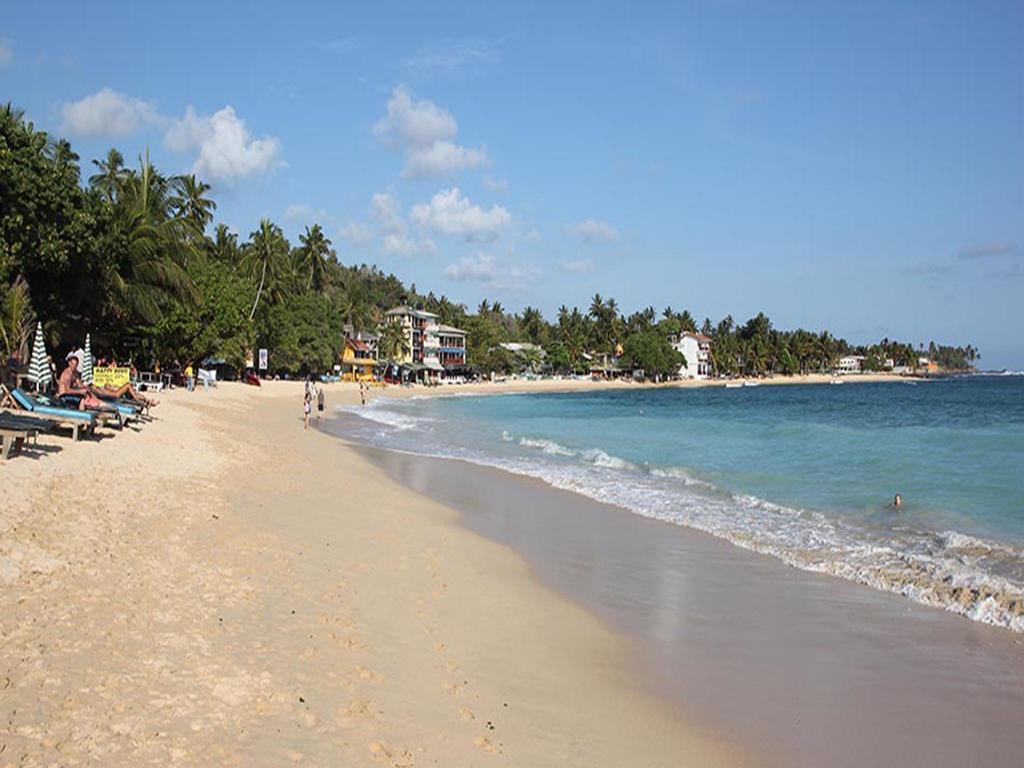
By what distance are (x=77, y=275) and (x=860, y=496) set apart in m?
27.5

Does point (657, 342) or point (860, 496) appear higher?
point (657, 342)

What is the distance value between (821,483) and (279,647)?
15.7 meters

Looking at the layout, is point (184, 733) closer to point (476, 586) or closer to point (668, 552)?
point (476, 586)

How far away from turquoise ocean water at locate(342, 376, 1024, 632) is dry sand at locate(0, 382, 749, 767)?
4.49 metres

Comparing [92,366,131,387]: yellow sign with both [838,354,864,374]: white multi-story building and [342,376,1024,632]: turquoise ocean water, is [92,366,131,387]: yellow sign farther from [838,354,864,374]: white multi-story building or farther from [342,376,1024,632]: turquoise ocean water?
[838,354,864,374]: white multi-story building

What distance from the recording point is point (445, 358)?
10450 cm

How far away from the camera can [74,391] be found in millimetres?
16312

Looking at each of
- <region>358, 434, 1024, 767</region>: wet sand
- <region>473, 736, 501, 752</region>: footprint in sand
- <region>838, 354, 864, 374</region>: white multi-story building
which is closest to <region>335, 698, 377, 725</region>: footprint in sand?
<region>473, 736, 501, 752</region>: footprint in sand

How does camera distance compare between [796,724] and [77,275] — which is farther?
[77,275]

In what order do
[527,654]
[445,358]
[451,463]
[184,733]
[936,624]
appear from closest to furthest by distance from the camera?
[184,733]
[527,654]
[936,624]
[451,463]
[445,358]

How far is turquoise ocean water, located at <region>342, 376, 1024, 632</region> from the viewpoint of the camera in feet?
32.9

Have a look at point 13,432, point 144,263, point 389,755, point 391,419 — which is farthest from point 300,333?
point 389,755

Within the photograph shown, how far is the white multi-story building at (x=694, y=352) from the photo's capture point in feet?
480

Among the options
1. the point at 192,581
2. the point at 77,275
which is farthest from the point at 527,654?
the point at 77,275
